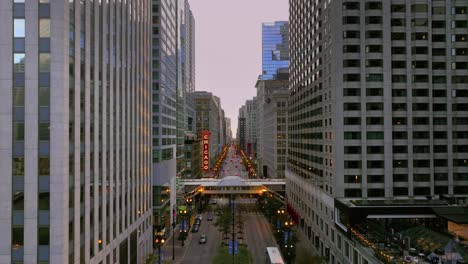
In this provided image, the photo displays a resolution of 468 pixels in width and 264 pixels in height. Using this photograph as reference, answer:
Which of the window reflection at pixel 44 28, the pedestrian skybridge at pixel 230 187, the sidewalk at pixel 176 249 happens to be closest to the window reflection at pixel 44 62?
the window reflection at pixel 44 28

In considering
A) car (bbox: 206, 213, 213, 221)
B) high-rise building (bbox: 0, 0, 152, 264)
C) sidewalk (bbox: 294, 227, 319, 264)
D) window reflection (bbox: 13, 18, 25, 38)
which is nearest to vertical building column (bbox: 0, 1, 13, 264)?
high-rise building (bbox: 0, 0, 152, 264)

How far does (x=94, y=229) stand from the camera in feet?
127

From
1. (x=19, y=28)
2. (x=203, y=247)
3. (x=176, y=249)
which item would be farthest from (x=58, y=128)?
(x=203, y=247)

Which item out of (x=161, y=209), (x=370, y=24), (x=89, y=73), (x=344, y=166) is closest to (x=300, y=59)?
(x=370, y=24)

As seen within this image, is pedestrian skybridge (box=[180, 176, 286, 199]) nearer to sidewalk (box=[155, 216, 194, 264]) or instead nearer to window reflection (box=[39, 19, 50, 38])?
sidewalk (box=[155, 216, 194, 264])

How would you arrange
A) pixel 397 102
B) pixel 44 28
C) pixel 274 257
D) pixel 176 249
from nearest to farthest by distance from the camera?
pixel 44 28
pixel 274 257
pixel 397 102
pixel 176 249

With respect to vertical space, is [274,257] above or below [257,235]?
above

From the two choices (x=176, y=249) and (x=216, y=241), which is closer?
(x=176, y=249)

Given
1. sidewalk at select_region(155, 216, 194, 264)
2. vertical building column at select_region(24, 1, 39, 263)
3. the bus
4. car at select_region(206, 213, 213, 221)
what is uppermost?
vertical building column at select_region(24, 1, 39, 263)

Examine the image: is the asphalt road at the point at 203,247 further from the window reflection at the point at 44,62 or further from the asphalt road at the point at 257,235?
the window reflection at the point at 44,62

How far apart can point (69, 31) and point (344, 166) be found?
43.2 m

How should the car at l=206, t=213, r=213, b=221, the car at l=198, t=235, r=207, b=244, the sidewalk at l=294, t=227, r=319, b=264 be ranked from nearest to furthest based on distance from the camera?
the sidewalk at l=294, t=227, r=319, b=264, the car at l=198, t=235, r=207, b=244, the car at l=206, t=213, r=213, b=221

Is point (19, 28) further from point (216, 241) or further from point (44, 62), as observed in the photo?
point (216, 241)

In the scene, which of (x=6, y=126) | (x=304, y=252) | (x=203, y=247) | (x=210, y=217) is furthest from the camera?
(x=210, y=217)
